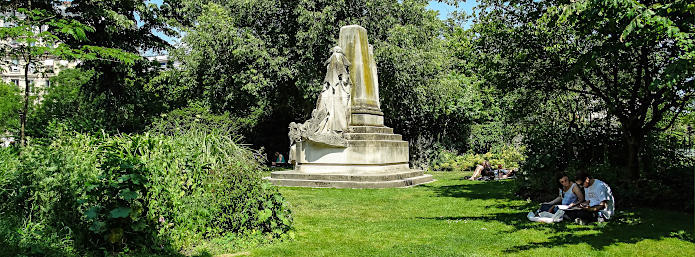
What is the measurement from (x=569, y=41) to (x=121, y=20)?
17553mm

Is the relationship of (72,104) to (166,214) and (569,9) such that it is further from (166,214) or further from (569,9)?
(569,9)

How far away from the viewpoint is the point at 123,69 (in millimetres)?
22109

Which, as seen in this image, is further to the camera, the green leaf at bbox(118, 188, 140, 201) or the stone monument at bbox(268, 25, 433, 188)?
the stone monument at bbox(268, 25, 433, 188)

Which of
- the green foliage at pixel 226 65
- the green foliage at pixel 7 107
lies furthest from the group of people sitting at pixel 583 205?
the green foliage at pixel 7 107

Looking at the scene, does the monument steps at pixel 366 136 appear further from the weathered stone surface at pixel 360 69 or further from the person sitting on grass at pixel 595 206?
the person sitting on grass at pixel 595 206

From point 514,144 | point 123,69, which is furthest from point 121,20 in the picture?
point 514,144

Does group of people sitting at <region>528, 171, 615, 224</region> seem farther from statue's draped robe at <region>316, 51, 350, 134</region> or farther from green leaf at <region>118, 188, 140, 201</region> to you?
statue's draped robe at <region>316, 51, 350, 134</region>

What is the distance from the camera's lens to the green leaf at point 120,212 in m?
5.62

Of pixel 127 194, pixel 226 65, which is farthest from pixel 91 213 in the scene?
pixel 226 65

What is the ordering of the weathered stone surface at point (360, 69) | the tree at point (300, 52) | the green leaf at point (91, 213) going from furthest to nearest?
the tree at point (300, 52) < the weathered stone surface at point (360, 69) < the green leaf at point (91, 213)

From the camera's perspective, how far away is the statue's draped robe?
1520 cm

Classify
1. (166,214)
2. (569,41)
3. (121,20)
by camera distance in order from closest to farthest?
(166,214)
(569,41)
(121,20)

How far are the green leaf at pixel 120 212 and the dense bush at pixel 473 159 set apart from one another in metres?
22.5

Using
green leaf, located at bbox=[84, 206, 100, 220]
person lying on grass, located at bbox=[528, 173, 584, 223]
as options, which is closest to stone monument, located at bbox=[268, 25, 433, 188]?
person lying on grass, located at bbox=[528, 173, 584, 223]
